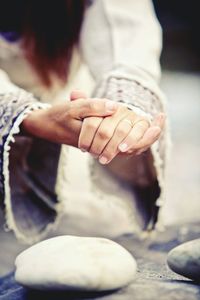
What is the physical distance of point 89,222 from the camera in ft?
3.16

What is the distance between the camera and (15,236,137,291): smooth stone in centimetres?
48

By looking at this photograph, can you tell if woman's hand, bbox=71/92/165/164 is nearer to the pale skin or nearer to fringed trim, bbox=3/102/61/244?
the pale skin

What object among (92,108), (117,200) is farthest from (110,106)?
(117,200)

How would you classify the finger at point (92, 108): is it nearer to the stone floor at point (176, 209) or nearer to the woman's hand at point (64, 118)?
the woman's hand at point (64, 118)

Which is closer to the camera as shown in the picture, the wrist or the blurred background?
the wrist

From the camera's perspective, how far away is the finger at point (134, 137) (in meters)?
0.58

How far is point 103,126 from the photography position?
58 centimetres

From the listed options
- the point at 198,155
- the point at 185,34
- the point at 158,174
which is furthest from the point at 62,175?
the point at 185,34

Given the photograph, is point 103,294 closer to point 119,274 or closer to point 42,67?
point 119,274

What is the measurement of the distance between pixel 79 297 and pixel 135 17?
1.98ft

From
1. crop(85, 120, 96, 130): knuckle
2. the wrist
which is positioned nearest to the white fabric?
the wrist

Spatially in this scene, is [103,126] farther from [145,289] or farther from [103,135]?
[145,289]

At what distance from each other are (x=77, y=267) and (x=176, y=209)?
2.07 ft

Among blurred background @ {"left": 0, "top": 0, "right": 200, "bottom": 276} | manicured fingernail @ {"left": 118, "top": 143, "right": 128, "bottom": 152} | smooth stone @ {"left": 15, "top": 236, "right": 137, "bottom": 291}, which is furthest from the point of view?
blurred background @ {"left": 0, "top": 0, "right": 200, "bottom": 276}
